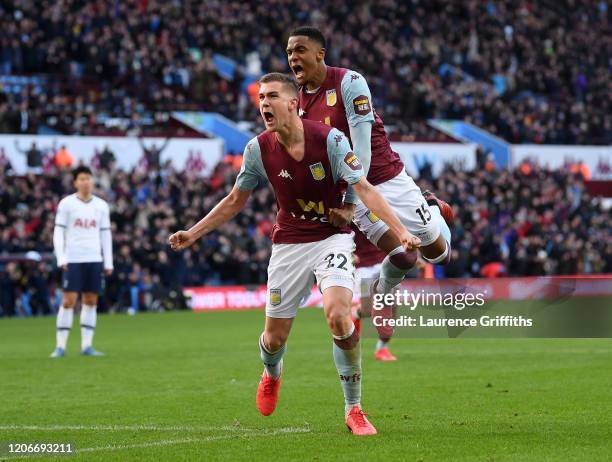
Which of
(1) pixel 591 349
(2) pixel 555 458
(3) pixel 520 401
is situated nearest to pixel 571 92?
(1) pixel 591 349

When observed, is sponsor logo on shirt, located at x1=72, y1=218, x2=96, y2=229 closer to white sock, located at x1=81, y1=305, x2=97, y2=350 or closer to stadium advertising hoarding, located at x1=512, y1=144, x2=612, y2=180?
white sock, located at x1=81, y1=305, x2=97, y2=350

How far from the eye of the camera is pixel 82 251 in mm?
16859

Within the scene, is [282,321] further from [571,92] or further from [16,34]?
[571,92]

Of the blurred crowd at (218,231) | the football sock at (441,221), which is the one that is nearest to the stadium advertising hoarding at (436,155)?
the blurred crowd at (218,231)

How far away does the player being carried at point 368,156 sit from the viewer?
955 centimetres

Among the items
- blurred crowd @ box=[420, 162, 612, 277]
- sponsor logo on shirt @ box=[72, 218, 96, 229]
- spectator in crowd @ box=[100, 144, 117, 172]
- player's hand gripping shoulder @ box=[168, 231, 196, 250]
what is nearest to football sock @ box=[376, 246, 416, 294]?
player's hand gripping shoulder @ box=[168, 231, 196, 250]

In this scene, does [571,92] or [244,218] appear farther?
[571,92]

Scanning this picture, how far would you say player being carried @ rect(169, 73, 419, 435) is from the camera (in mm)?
8367

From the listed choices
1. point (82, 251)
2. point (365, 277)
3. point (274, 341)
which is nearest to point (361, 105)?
point (274, 341)

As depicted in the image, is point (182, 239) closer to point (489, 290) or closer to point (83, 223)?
point (83, 223)

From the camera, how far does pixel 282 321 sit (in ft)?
29.1

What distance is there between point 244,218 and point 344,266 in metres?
23.8

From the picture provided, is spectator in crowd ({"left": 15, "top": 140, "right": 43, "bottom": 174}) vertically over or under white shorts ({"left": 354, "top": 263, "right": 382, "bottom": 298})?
under

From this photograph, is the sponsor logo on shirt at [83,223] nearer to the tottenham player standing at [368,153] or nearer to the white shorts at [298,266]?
the tottenham player standing at [368,153]
